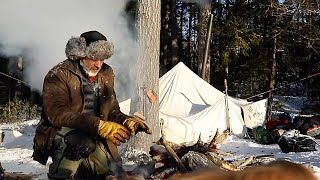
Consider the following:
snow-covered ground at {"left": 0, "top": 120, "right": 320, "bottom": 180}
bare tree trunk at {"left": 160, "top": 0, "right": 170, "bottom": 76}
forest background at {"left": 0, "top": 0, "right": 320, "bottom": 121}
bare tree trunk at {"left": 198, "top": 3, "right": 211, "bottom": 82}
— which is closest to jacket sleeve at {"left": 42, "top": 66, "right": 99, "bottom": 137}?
snow-covered ground at {"left": 0, "top": 120, "right": 320, "bottom": 180}

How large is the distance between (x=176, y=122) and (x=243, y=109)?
10.5ft

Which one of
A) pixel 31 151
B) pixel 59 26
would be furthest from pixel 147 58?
pixel 59 26

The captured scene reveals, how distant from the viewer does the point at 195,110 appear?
12000mm

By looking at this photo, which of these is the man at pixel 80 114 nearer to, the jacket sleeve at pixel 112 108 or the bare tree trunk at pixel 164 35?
the jacket sleeve at pixel 112 108

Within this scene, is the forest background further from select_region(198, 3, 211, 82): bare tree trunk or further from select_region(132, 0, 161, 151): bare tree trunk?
select_region(132, 0, 161, 151): bare tree trunk

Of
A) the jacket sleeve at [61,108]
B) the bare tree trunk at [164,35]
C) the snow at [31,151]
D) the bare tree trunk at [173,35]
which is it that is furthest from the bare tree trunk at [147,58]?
the bare tree trunk at [164,35]

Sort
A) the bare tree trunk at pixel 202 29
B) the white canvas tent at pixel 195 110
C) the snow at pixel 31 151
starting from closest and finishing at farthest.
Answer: the snow at pixel 31 151 → the white canvas tent at pixel 195 110 → the bare tree trunk at pixel 202 29

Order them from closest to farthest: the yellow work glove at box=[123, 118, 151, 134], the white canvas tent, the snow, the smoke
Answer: the yellow work glove at box=[123, 118, 151, 134] → the snow → the white canvas tent → the smoke

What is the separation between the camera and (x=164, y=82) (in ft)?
39.8

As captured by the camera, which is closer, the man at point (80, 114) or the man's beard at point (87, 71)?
the man at point (80, 114)

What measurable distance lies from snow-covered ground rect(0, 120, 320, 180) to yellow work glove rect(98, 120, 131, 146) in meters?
2.96

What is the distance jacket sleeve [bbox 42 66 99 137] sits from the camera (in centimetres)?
351

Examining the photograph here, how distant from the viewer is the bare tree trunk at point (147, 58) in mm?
8383

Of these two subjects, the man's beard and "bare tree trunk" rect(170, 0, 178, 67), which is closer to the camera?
the man's beard
